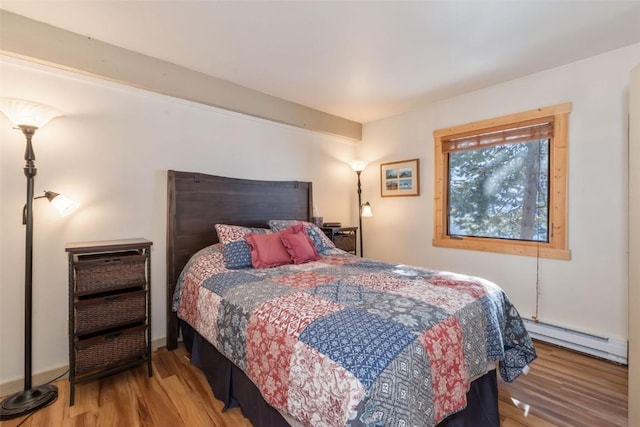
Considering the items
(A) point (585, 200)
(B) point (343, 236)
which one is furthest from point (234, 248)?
(A) point (585, 200)

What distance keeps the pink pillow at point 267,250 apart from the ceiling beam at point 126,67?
1.38 meters

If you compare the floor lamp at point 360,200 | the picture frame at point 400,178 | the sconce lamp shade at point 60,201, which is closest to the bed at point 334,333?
the sconce lamp shade at point 60,201

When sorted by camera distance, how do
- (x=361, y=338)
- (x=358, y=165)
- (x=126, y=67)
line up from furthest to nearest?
(x=358, y=165) → (x=126, y=67) → (x=361, y=338)

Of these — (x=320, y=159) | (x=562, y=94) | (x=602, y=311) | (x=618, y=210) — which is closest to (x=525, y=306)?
(x=602, y=311)

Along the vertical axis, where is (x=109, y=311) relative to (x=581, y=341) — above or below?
above

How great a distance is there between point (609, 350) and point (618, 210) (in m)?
1.11

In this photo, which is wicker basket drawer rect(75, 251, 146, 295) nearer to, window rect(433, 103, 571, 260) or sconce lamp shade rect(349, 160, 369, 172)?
sconce lamp shade rect(349, 160, 369, 172)

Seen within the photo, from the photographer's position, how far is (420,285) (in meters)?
1.80

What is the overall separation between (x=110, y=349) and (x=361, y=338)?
1840mm

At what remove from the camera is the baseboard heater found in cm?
230

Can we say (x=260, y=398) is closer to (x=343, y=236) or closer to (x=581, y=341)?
(x=343, y=236)

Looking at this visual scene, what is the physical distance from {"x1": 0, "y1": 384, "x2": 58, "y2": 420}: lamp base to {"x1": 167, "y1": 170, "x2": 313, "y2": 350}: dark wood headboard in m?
0.80

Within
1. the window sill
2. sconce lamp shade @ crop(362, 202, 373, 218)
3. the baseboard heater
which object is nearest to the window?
the window sill

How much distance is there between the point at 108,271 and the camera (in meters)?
1.97
